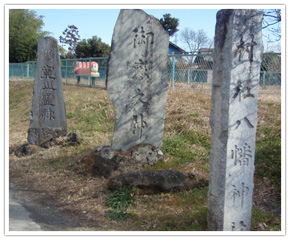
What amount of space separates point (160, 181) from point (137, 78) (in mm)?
2109

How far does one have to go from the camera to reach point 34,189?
18.9 ft

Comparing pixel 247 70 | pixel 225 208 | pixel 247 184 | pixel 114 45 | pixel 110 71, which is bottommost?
pixel 225 208

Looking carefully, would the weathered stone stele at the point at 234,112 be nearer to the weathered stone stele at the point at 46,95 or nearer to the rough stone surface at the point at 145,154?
the rough stone surface at the point at 145,154

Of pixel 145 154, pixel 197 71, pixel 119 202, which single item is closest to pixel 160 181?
pixel 119 202

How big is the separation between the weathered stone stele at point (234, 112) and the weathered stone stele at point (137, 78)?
271 cm

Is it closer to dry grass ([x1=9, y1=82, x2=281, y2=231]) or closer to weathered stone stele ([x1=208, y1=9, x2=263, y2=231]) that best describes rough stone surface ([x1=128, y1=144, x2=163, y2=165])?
dry grass ([x1=9, y1=82, x2=281, y2=231])

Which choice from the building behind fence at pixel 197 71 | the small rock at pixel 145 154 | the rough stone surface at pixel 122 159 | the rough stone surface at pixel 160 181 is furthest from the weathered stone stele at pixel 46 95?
the building behind fence at pixel 197 71

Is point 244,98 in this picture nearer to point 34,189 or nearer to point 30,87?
point 34,189

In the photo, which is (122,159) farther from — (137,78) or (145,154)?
(137,78)

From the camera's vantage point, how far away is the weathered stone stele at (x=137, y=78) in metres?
5.89

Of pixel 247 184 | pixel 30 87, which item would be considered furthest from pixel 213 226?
pixel 30 87

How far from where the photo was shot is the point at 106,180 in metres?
5.68

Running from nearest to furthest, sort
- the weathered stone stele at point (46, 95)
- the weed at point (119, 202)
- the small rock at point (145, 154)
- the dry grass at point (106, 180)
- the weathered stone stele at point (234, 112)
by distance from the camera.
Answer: the weathered stone stele at point (234, 112)
the dry grass at point (106, 180)
the weed at point (119, 202)
the small rock at point (145, 154)
the weathered stone stele at point (46, 95)

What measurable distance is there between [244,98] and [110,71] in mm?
3111
